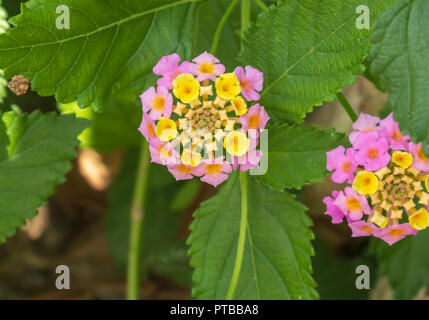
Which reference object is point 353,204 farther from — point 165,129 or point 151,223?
point 151,223

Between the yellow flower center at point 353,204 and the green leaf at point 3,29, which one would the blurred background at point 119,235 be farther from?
the yellow flower center at point 353,204

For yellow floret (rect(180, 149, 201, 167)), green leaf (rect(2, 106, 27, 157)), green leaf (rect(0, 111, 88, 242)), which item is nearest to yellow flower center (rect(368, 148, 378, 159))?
yellow floret (rect(180, 149, 201, 167))

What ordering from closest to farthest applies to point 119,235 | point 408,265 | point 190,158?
1. point 190,158
2. point 408,265
3. point 119,235

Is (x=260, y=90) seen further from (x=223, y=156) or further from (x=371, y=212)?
(x=371, y=212)

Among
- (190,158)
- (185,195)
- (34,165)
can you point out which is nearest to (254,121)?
(190,158)

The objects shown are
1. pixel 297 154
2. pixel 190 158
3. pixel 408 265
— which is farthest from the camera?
pixel 408 265

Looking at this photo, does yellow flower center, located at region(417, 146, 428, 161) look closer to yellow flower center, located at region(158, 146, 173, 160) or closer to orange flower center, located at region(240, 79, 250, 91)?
orange flower center, located at region(240, 79, 250, 91)
